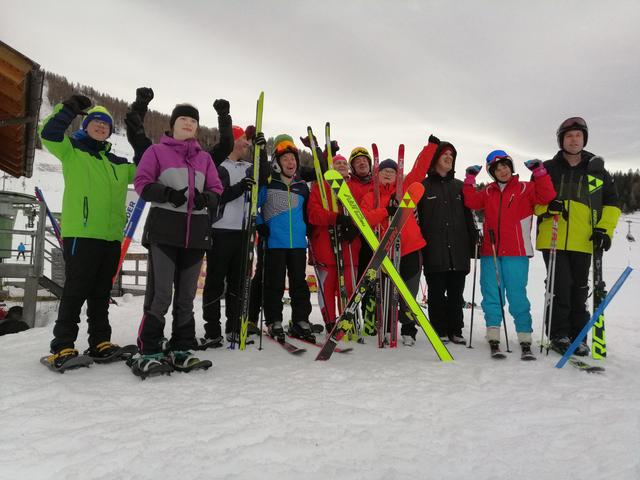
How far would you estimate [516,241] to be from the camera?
3793mm

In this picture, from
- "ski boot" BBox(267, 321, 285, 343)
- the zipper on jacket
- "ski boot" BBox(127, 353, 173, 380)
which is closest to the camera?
"ski boot" BBox(127, 353, 173, 380)

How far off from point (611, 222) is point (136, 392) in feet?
14.1

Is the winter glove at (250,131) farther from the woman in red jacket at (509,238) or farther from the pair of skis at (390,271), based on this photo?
the woman in red jacket at (509,238)

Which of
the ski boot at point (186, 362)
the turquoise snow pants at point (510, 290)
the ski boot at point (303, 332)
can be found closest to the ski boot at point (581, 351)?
the turquoise snow pants at point (510, 290)

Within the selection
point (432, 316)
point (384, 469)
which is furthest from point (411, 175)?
point (384, 469)

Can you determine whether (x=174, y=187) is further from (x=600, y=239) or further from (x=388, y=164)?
(x=600, y=239)

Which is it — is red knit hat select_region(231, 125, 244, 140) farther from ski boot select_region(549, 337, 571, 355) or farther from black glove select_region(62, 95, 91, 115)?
ski boot select_region(549, 337, 571, 355)

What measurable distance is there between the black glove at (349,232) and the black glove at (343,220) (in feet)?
0.11

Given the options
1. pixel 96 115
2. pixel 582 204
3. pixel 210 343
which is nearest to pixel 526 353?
pixel 582 204

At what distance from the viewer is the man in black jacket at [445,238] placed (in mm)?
4039

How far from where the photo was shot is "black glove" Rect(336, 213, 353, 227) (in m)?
3.92

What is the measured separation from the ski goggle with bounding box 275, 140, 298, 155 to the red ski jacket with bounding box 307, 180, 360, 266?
483 mm

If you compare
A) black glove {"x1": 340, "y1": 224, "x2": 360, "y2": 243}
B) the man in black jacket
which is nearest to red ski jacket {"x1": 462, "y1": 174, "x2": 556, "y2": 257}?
the man in black jacket

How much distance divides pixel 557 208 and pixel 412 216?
1.33m
